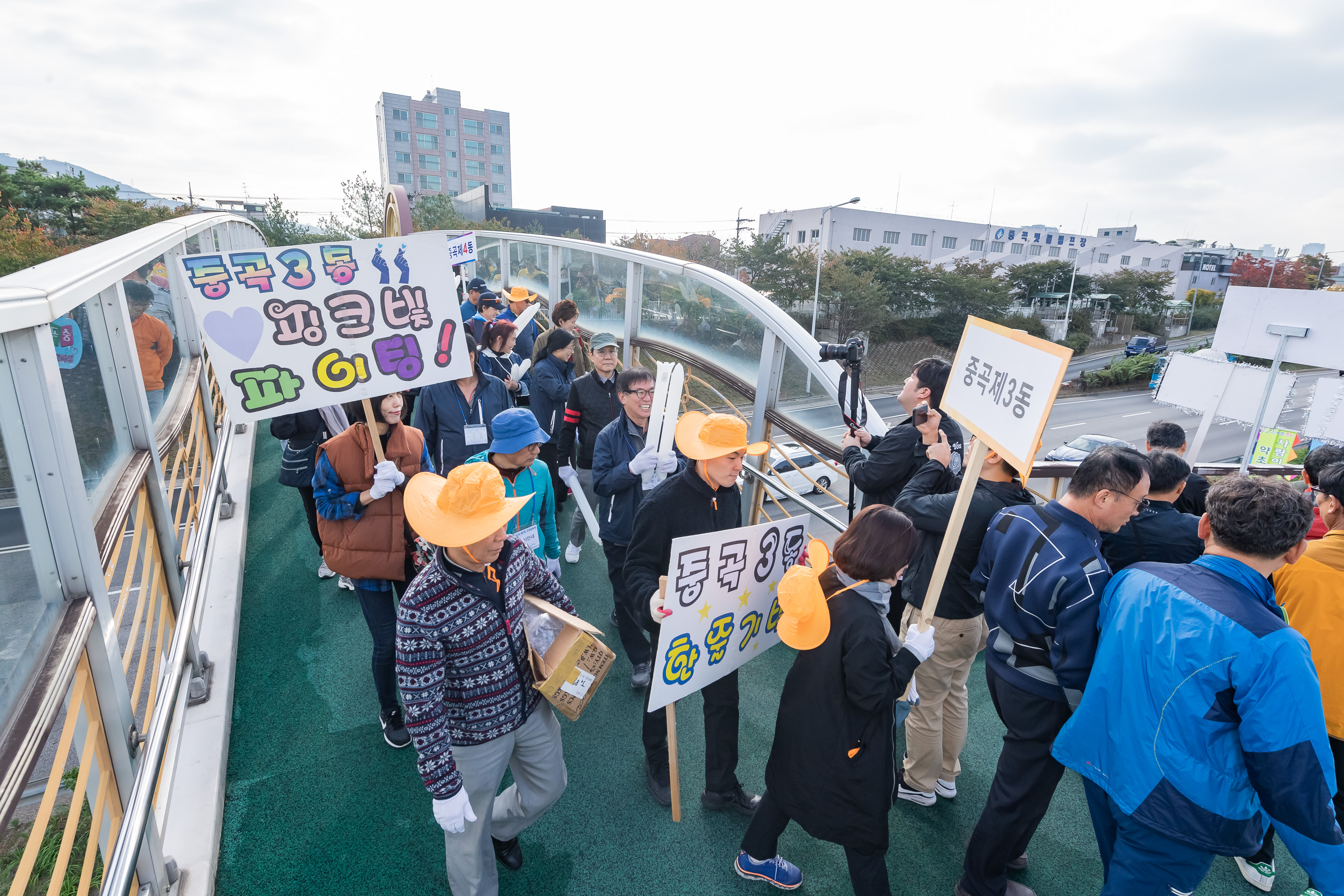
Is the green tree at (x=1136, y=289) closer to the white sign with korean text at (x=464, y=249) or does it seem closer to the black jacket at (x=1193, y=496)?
the white sign with korean text at (x=464, y=249)

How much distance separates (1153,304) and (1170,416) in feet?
58.4

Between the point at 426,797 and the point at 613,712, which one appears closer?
the point at 426,797

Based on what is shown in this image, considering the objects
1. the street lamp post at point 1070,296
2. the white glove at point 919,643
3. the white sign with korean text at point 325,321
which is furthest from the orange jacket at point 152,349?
the street lamp post at point 1070,296

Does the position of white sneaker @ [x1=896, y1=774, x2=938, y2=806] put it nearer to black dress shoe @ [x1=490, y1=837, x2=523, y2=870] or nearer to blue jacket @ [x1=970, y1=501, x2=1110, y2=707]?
blue jacket @ [x1=970, y1=501, x2=1110, y2=707]

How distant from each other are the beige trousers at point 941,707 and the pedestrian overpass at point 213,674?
0.22 m

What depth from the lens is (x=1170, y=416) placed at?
1459 inches

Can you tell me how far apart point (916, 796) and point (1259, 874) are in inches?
59.3

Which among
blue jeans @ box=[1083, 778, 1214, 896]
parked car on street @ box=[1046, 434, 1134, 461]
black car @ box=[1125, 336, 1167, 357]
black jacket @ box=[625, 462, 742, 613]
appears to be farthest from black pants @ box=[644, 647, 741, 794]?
black car @ box=[1125, 336, 1167, 357]

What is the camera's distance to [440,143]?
74.4 metres

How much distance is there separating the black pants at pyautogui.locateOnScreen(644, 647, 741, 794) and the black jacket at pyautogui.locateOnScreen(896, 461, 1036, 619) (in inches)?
41.5

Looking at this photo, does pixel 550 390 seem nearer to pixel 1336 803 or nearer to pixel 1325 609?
pixel 1325 609

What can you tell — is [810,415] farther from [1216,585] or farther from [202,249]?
[202,249]

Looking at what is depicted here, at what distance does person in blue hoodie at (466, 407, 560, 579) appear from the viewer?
123 inches

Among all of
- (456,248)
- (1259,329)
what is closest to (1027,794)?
(1259,329)
